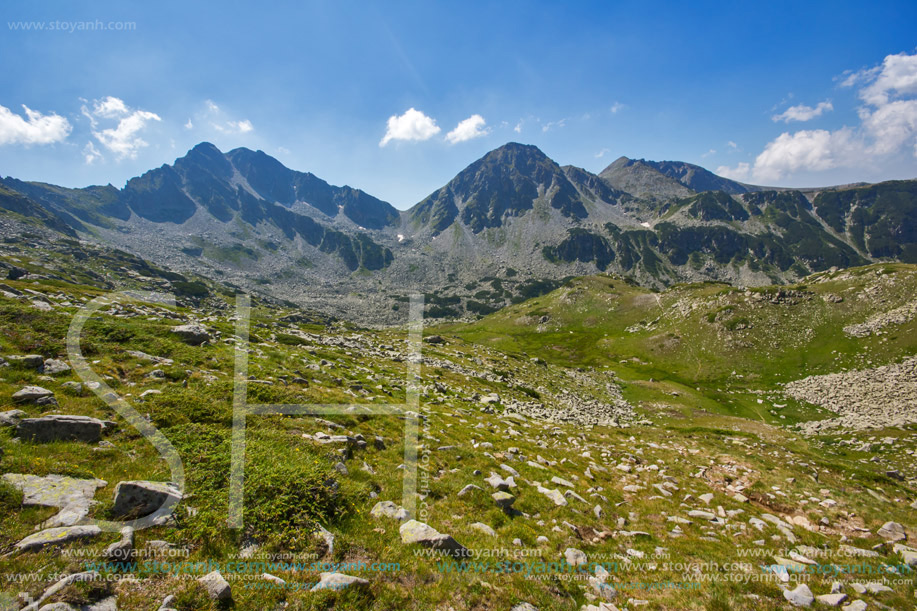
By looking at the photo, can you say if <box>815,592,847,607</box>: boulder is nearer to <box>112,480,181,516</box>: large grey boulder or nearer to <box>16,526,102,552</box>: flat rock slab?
<box>112,480,181,516</box>: large grey boulder

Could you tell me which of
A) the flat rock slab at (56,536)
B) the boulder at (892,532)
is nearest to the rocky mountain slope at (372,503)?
the flat rock slab at (56,536)

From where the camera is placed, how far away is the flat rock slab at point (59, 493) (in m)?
6.80

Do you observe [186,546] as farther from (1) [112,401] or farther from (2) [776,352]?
(2) [776,352]

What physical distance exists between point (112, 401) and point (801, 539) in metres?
24.6

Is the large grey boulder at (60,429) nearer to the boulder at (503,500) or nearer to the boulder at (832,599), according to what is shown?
the boulder at (503,500)

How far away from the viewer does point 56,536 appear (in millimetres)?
6262

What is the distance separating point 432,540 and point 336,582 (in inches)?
102

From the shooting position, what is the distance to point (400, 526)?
9461 mm

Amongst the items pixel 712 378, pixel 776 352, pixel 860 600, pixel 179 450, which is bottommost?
pixel 712 378

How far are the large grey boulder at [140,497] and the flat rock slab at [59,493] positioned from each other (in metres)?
0.52

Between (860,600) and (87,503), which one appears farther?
(860,600)

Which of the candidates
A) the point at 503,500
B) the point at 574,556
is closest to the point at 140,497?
the point at 503,500

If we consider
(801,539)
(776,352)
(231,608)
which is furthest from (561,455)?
(776,352)

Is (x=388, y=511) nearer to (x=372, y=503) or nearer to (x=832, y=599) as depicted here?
(x=372, y=503)
